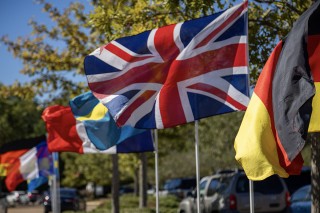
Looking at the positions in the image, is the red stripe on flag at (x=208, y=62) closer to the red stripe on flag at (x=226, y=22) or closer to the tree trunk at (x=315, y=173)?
the red stripe on flag at (x=226, y=22)

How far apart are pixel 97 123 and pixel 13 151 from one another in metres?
10.9

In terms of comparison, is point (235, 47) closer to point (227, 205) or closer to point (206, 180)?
point (227, 205)

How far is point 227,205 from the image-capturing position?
16500 millimetres

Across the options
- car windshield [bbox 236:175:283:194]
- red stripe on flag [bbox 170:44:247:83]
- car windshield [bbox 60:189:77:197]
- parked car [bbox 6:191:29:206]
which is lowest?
parked car [bbox 6:191:29:206]

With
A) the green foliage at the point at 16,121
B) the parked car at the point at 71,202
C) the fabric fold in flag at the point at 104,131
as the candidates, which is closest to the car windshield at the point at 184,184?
the parked car at the point at 71,202

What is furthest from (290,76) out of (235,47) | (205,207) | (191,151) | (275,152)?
(191,151)

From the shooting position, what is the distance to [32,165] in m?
22.3

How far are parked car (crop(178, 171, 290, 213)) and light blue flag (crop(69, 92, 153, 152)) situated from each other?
416 centimetres

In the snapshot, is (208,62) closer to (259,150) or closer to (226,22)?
(226,22)

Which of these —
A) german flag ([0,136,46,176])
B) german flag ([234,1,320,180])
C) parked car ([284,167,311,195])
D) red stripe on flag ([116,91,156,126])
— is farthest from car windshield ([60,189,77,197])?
german flag ([234,1,320,180])

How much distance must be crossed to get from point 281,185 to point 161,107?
913 centimetres

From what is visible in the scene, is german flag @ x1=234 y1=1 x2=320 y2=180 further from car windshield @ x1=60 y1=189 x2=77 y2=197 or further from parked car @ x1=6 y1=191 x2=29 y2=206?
parked car @ x1=6 y1=191 x2=29 y2=206

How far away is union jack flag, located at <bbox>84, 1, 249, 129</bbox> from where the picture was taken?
887cm

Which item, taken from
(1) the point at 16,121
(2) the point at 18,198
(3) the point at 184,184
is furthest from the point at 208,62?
(1) the point at 16,121
